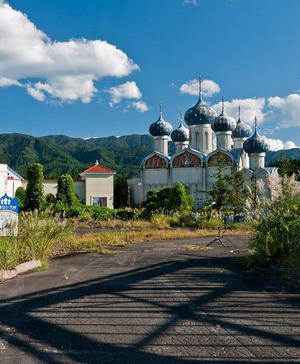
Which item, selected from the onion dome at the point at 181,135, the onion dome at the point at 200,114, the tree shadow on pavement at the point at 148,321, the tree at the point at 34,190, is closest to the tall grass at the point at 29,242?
the tree shadow on pavement at the point at 148,321

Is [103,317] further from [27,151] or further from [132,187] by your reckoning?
[27,151]

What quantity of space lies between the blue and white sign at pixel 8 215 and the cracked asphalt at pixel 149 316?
1.44 meters

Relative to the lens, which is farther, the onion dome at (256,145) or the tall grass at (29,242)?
the onion dome at (256,145)

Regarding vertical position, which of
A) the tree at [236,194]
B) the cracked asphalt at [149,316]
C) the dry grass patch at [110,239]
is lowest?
the cracked asphalt at [149,316]

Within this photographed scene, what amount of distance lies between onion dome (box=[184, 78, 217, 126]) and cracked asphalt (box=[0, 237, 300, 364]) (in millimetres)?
34374

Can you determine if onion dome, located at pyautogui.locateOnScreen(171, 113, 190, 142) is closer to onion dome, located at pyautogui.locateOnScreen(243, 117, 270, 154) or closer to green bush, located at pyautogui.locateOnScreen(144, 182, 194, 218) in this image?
onion dome, located at pyautogui.locateOnScreen(243, 117, 270, 154)

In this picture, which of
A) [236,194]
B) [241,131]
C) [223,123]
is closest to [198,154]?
[223,123]

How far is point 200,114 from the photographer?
4097 centimetres

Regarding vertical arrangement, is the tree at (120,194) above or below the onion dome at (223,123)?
below

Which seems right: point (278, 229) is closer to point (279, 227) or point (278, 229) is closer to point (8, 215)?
point (279, 227)

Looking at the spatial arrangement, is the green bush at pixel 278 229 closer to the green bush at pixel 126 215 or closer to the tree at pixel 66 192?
the green bush at pixel 126 215

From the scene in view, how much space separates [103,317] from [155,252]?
18.5 ft

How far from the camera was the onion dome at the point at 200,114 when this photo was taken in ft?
135

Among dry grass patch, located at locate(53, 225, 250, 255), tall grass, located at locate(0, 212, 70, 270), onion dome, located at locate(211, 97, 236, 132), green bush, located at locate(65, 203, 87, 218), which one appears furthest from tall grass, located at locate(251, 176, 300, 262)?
onion dome, located at locate(211, 97, 236, 132)
